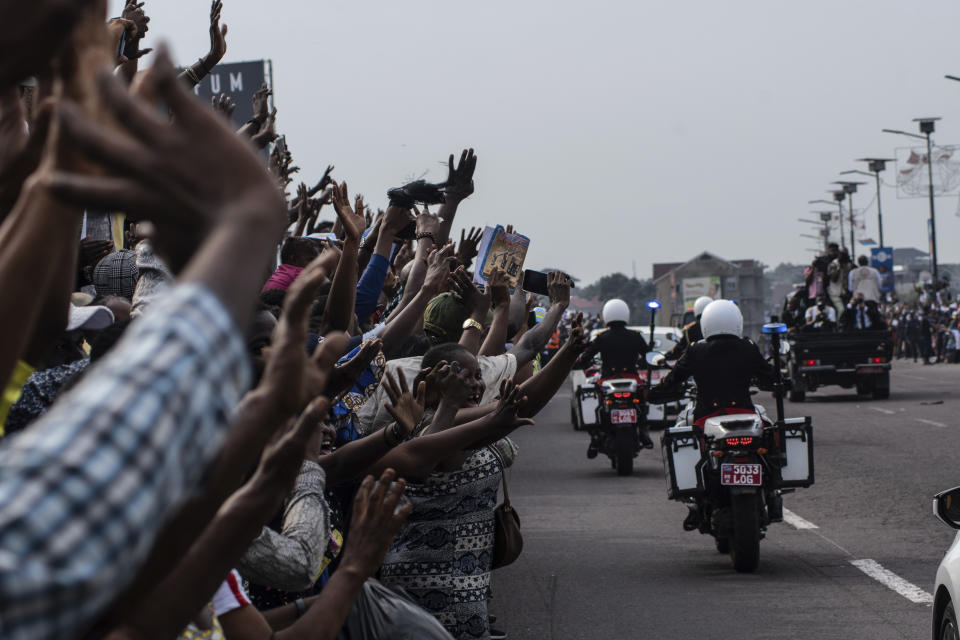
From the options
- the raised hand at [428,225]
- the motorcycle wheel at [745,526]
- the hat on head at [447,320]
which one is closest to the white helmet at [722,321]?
the motorcycle wheel at [745,526]

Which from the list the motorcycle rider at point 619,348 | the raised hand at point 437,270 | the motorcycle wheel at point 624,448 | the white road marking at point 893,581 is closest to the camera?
the raised hand at point 437,270

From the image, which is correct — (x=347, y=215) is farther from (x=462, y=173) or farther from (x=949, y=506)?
(x=949, y=506)

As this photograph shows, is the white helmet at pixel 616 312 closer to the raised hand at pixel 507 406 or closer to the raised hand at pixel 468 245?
the raised hand at pixel 468 245

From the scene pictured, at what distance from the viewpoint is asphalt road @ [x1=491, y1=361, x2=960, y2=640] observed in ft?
25.8

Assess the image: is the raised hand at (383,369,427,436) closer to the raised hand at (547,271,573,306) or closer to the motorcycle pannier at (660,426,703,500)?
the raised hand at (547,271,573,306)

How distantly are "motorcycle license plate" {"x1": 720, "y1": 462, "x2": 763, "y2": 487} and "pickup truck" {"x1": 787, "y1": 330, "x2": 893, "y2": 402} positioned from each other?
18.8 metres

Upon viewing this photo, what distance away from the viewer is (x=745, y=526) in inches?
364

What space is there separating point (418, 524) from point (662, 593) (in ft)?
12.9

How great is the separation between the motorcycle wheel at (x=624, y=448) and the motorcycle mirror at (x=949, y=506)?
11.0 metres

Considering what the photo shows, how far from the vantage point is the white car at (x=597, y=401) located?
18.7m

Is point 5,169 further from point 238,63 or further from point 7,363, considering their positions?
point 238,63

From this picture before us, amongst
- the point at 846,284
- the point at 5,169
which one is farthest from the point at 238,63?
the point at 5,169

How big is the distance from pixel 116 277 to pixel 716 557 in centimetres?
545

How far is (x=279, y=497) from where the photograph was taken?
7.71ft
